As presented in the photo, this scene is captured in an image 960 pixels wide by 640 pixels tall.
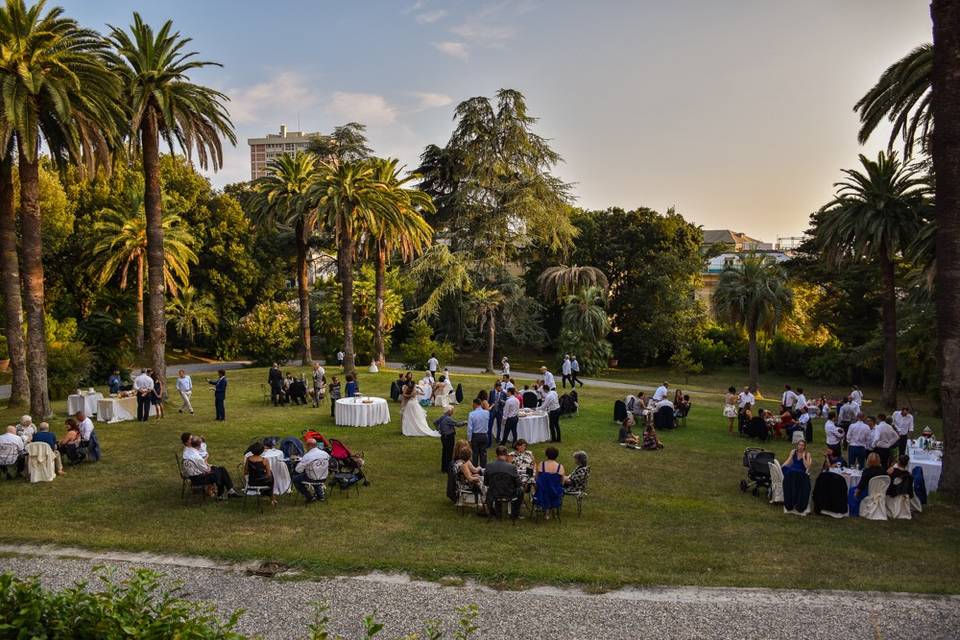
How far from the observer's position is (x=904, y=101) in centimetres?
2339

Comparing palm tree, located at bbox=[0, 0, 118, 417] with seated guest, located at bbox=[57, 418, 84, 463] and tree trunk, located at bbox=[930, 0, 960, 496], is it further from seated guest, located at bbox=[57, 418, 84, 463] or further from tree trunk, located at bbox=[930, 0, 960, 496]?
tree trunk, located at bbox=[930, 0, 960, 496]

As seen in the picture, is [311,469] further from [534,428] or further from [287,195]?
[287,195]

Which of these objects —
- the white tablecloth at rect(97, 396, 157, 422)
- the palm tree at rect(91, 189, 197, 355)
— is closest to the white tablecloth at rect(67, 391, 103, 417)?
the white tablecloth at rect(97, 396, 157, 422)

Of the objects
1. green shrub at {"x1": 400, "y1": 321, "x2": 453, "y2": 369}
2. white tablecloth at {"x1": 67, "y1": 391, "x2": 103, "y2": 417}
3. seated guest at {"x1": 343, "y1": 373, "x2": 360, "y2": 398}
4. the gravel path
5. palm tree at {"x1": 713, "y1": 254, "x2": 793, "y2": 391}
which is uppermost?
palm tree at {"x1": 713, "y1": 254, "x2": 793, "y2": 391}

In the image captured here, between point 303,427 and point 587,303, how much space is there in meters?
24.3

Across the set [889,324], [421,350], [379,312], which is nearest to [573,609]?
[889,324]

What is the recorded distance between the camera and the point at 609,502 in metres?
13.0

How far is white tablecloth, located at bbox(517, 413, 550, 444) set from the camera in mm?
18844

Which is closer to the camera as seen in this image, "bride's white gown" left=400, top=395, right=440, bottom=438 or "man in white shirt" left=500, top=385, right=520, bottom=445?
"man in white shirt" left=500, top=385, right=520, bottom=445

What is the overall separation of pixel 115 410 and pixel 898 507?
21.0 meters

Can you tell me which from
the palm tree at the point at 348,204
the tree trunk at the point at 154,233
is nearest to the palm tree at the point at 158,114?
the tree trunk at the point at 154,233

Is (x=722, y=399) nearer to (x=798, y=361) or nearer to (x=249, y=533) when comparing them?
(x=798, y=361)

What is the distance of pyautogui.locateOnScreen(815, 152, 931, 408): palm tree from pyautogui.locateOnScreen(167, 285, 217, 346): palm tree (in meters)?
37.9

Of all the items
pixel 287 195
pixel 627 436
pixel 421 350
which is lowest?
pixel 627 436
